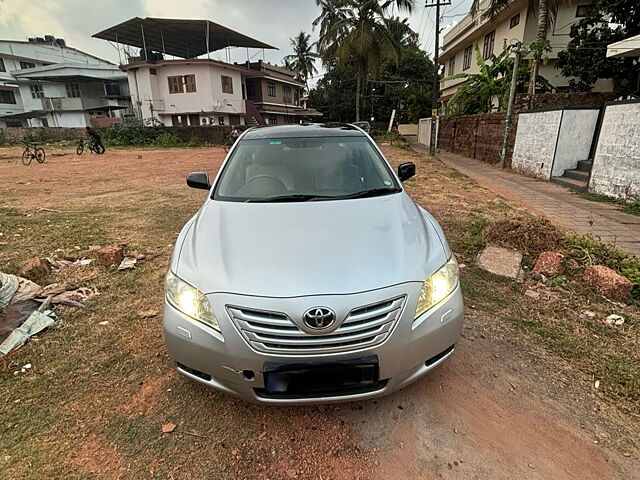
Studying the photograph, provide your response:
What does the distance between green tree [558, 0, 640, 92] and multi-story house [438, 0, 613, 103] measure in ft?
4.17

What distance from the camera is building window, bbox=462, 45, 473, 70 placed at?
24938 millimetres

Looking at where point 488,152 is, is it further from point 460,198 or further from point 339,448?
point 339,448

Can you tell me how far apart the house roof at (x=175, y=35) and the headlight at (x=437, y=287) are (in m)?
31.4

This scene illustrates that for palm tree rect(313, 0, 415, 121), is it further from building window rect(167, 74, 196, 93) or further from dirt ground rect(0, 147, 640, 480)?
dirt ground rect(0, 147, 640, 480)

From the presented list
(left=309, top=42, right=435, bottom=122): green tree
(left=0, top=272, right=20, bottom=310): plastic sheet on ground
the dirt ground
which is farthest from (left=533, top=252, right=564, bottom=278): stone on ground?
(left=309, top=42, right=435, bottom=122): green tree

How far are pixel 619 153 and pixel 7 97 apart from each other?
51505mm

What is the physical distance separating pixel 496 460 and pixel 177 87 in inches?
1321

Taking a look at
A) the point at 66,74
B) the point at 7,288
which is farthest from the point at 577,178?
the point at 66,74

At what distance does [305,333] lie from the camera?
1.67m

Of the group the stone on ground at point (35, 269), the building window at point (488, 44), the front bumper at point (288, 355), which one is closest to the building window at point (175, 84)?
the building window at point (488, 44)

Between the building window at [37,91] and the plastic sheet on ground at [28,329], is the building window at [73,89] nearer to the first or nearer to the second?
the building window at [37,91]

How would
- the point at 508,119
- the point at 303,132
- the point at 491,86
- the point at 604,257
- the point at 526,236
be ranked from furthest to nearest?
the point at 491,86 < the point at 508,119 < the point at 526,236 < the point at 604,257 < the point at 303,132

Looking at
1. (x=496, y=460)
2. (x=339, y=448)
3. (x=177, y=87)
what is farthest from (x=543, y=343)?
(x=177, y=87)

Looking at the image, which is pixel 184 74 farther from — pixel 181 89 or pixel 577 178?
pixel 577 178
